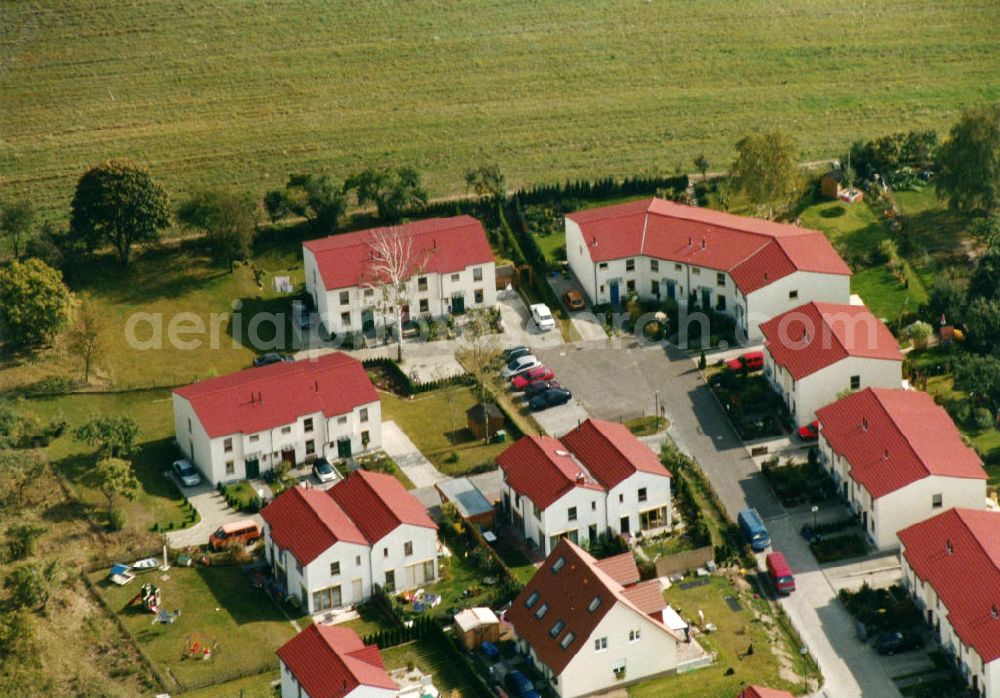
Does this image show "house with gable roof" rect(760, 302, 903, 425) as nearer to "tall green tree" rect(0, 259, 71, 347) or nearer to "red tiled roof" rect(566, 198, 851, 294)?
"red tiled roof" rect(566, 198, 851, 294)

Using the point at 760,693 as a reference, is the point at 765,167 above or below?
Answer: above

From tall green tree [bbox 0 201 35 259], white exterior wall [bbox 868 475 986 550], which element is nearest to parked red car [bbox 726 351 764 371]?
white exterior wall [bbox 868 475 986 550]

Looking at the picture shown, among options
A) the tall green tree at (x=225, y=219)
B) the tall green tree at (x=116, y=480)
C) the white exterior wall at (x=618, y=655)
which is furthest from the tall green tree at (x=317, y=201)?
the white exterior wall at (x=618, y=655)

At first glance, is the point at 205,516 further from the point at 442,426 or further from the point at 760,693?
the point at 760,693

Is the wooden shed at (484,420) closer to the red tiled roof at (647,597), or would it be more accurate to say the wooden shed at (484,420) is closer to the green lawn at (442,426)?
the green lawn at (442,426)

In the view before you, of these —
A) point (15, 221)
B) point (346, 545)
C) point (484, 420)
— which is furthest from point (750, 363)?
point (15, 221)

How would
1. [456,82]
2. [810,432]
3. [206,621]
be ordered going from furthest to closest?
[456,82]
[810,432]
[206,621]

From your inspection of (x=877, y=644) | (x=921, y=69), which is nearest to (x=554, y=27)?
(x=921, y=69)
